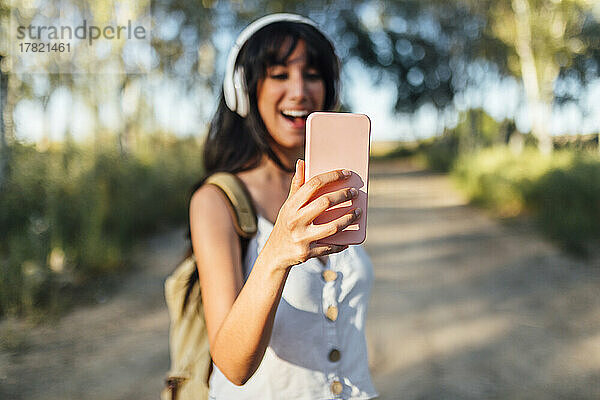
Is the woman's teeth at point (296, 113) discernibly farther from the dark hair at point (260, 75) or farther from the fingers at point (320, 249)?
the fingers at point (320, 249)

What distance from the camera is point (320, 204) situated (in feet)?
2.66

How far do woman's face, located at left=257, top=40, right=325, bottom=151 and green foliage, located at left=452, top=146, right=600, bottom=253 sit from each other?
22.5ft

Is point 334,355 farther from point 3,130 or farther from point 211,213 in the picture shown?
point 3,130

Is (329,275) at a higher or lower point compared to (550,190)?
lower

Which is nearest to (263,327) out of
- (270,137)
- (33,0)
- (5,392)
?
(270,137)

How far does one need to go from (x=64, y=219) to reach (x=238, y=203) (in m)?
5.28

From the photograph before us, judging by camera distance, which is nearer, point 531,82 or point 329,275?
point 329,275

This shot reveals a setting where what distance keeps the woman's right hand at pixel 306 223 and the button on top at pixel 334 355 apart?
529mm

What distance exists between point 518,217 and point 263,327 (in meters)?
9.85

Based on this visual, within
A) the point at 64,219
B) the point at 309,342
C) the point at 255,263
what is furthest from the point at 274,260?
the point at 64,219

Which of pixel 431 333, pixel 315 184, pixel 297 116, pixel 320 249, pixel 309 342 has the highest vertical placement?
pixel 297 116

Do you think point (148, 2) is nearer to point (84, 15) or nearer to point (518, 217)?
point (84, 15)

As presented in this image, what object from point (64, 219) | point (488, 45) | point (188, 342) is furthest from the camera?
point (488, 45)

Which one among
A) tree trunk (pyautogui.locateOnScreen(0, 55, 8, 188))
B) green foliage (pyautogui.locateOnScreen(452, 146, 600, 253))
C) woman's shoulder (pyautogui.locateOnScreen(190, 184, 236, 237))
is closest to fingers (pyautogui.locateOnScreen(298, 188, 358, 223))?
woman's shoulder (pyautogui.locateOnScreen(190, 184, 236, 237))
